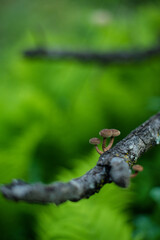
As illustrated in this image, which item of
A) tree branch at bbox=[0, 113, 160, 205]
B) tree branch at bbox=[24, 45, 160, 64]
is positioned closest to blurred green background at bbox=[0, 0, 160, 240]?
tree branch at bbox=[24, 45, 160, 64]

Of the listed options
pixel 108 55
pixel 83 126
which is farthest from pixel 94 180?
pixel 83 126

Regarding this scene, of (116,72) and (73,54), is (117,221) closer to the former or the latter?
(73,54)

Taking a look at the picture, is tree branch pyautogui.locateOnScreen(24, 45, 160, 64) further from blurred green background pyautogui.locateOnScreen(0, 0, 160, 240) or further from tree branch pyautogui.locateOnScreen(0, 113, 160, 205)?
tree branch pyautogui.locateOnScreen(0, 113, 160, 205)

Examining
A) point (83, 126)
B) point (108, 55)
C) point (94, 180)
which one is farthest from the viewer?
point (83, 126)

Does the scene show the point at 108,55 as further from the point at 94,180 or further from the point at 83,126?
the point at 94,180

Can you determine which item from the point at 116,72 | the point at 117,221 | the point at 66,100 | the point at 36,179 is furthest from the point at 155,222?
the point at 116,72

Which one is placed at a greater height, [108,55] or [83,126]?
[108,55]
